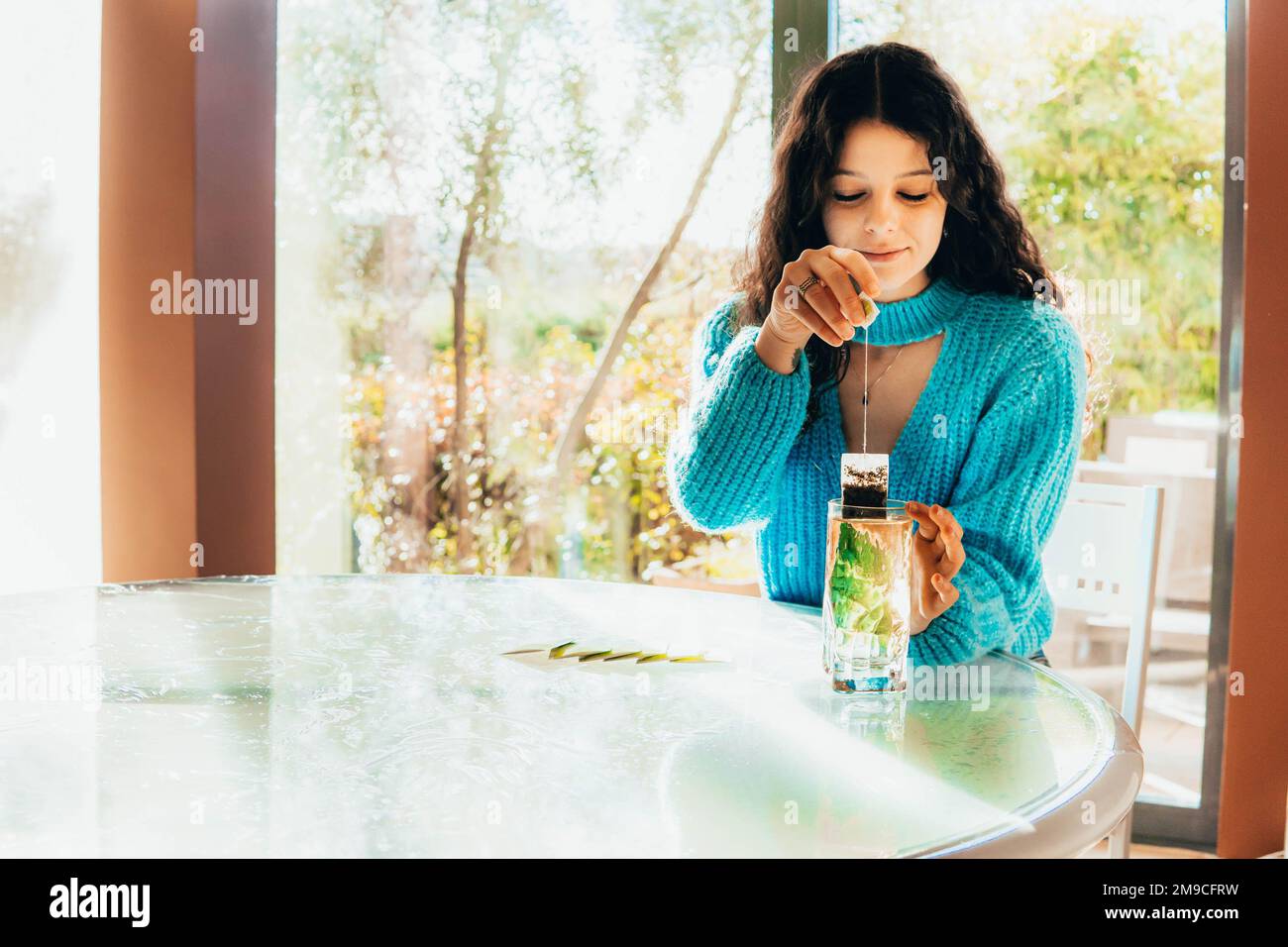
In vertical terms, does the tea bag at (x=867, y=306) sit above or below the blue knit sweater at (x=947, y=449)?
above

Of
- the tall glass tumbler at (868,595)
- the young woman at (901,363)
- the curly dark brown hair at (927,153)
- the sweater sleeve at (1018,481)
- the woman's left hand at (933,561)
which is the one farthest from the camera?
the curly dark brown hair at (927,153)

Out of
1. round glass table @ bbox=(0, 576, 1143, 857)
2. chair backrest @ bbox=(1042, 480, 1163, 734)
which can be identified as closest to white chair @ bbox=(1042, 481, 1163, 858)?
chair backrest @ bbox=(1042, 480, 1163, 734)

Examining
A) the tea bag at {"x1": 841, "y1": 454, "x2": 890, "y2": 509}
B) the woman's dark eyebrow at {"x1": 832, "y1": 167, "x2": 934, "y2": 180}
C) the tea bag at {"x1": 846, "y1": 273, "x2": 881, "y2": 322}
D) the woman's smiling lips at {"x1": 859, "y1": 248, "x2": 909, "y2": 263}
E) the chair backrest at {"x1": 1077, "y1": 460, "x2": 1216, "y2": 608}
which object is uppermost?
the woman's dark eyebrow at {"x1": 832, "y1": 167, "x2": 934, "y2": 180}

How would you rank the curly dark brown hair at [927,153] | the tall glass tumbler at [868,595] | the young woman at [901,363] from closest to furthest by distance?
the tall glass tumbler at [868,595] → the young woman at [901,363] → the curly dark brown hair at [927,153]

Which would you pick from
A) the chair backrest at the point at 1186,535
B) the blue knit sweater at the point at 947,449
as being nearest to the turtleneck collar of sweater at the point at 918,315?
the blue knit sweater at the point at 947,449

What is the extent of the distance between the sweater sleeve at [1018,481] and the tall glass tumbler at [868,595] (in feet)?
0.62

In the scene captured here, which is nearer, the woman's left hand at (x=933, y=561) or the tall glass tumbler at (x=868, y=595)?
the tall glass tumbler at (x=868, y=595)

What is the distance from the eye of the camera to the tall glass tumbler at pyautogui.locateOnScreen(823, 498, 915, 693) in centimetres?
97

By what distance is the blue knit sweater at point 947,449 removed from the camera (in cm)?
131

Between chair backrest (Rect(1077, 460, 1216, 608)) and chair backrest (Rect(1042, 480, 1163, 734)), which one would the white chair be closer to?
chair backrest (Rect(1042, 480, 1163, 734))

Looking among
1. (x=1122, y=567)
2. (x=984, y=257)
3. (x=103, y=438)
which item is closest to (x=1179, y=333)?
(x=1122, y=567)

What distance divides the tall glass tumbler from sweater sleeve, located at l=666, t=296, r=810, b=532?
0.45 m

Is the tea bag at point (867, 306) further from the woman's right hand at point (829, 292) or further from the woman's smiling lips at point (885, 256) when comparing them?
the woman's smiling lips at point (885, 256)

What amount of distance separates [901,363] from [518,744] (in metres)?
0.86
